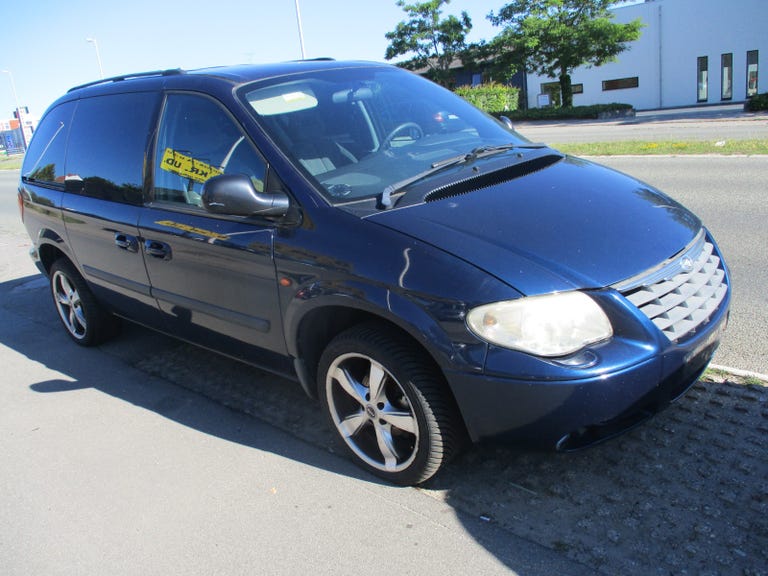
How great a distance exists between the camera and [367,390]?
2.97 metres

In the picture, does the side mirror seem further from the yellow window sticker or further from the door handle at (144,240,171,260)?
the door handle at (144,240,171,260)

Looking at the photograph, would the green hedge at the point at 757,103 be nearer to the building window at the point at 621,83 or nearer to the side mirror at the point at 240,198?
the building window at the point at 621,83

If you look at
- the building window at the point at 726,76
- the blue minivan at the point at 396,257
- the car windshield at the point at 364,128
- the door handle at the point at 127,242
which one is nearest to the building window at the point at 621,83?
the building window at the point at 726,76

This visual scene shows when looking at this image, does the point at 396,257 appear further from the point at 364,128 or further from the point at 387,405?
the point at 364,128

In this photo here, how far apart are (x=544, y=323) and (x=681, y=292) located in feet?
2.40

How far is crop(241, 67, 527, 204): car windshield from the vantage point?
10.5 ft

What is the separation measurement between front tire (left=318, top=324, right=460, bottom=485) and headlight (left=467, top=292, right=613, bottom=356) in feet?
1.26

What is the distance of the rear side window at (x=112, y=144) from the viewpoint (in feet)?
13.0

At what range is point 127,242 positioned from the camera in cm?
403

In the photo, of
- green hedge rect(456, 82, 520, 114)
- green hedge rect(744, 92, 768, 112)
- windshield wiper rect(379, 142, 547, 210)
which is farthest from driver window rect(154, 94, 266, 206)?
green hedge rect(456, 82, 520, 114)

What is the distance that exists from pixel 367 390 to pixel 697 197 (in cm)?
645

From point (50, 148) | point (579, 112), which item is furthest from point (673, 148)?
point (579, 112)

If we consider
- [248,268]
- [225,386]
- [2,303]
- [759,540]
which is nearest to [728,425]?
[759,540]

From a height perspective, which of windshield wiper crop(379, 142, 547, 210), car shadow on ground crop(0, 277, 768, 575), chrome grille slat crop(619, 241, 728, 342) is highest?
windshield wiper crop(379, 142, 547, 210)
